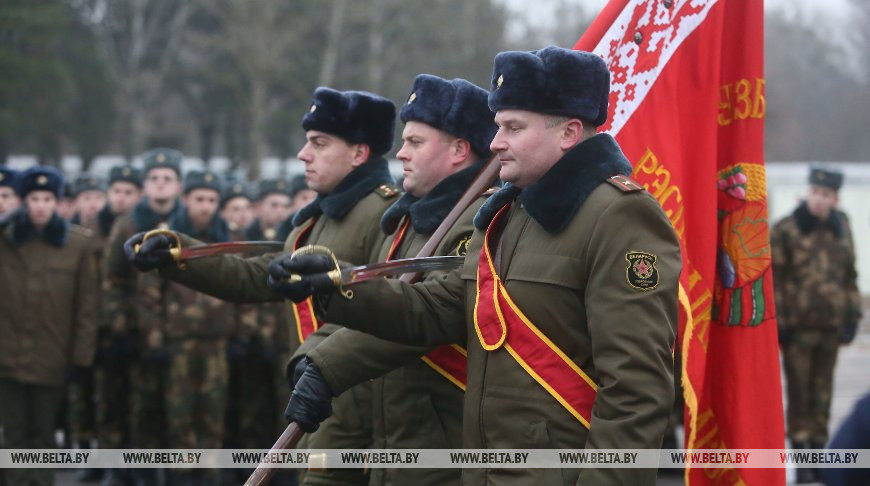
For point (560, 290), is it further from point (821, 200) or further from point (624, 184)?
point (821, 200)

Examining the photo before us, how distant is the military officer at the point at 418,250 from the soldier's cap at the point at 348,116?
61 cm

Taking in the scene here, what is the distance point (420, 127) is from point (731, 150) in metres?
1.26

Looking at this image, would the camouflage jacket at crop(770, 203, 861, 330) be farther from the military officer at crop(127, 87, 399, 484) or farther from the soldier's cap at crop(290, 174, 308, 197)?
the military officer at crop(127, 87, 399, 484)

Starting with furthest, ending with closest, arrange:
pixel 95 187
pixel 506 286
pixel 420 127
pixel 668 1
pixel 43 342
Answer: pixel 95 187 → pixel 43 342 → pixel 420 127 → pixel 668 1 → pixel 506 286

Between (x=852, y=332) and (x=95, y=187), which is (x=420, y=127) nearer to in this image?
(x=852, y=332)

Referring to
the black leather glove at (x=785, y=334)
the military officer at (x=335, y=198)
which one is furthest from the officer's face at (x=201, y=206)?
the black leather glove at (x=785, y=334)

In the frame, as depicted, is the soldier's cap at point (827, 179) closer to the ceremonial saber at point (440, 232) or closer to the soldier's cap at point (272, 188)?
the soldier's cap at point (272, 188)

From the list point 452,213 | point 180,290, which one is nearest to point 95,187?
point 180,290

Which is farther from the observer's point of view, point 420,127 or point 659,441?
point 420,127

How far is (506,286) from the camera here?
3.97 metres

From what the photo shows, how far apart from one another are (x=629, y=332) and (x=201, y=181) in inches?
241

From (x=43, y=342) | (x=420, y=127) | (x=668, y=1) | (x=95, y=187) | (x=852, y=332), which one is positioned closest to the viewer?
(x=668, y=1)

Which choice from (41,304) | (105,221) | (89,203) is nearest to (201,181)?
(105,221)

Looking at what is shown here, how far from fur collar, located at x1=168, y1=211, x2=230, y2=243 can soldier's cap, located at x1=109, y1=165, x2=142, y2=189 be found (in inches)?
54.9
